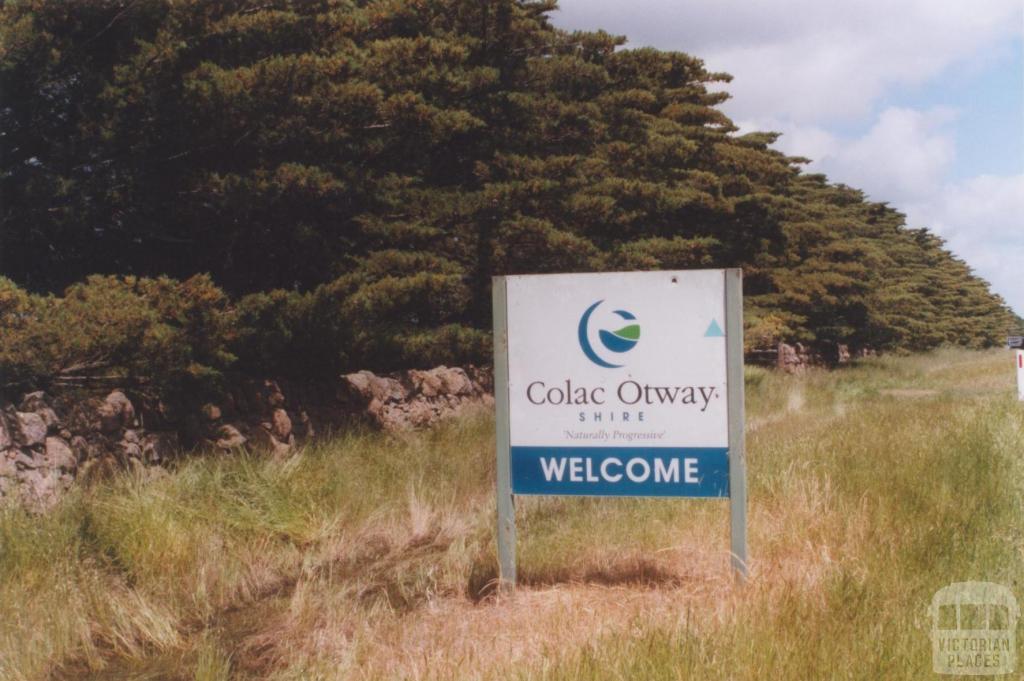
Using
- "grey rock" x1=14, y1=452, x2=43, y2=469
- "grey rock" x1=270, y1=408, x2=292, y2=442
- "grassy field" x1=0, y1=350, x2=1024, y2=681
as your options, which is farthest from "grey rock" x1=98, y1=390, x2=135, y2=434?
"grey rock" x1=270, y1=408, x2=292, y2=442

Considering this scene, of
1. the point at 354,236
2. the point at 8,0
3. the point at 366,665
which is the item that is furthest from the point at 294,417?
the point at 366,665

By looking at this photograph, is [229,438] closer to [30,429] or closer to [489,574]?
[30,429]

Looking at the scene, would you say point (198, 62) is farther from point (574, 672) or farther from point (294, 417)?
point (574, 672)

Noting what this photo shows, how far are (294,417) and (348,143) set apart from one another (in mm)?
3359

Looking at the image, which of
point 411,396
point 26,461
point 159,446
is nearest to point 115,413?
point 159,446

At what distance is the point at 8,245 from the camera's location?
8719 millimetres

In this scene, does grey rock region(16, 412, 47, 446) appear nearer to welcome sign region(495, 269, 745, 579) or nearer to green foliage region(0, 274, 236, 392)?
green foliage region(0, 274, 236, 392)

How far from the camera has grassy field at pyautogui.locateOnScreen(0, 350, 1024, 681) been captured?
3.90 meters

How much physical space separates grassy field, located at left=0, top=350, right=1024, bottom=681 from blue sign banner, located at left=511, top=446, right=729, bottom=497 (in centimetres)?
52

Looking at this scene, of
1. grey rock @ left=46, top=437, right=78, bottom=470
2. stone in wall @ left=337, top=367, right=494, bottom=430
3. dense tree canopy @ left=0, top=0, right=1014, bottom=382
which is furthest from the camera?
stone in wall @ left=337, top=367, right=494, bottom=430

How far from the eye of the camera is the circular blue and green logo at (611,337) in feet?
16.0

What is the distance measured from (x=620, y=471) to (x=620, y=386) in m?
0.43

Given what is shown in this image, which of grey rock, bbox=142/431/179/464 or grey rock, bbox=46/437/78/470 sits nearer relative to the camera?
grey rock, bbox=46/437/78/470

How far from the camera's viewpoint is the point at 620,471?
191 inches
